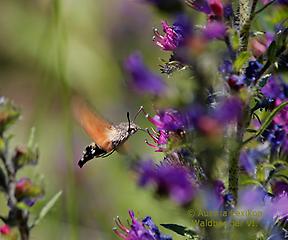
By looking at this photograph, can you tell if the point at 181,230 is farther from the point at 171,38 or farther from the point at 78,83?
the point at 78,83

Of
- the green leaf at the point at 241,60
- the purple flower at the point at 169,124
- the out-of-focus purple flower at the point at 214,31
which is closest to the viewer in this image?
the out-of-focus purple flower at the point at 214,31

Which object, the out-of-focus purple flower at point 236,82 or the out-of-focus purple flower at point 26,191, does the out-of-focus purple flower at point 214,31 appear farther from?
the out-of-focus purple flower at point 26,191

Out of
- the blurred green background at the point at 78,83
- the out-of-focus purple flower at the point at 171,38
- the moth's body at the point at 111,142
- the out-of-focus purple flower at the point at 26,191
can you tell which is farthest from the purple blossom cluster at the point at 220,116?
the blurred green background at the point at 78,83

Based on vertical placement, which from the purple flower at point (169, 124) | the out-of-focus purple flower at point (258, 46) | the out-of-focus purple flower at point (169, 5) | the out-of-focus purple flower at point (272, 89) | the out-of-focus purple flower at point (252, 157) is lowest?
the out-of-focus purple flower at point (252, 157)

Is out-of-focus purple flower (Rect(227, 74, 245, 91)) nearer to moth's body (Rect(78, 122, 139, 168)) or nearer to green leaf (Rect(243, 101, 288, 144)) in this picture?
green leaf (Rect(243, 101, 288, 144))

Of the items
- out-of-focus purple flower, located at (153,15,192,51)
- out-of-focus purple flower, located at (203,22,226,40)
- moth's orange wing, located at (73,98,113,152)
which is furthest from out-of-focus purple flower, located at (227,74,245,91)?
moth's orange wing, located at (73,98,113,152)

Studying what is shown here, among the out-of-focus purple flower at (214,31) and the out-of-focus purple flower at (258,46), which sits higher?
the out-of-focus purple flower at (214,31)

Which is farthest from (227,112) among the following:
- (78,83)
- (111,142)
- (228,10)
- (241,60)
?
(78,83)
